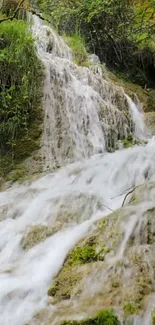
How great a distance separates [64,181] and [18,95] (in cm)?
173

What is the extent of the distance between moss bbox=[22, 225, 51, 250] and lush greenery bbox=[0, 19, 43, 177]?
2.05 m

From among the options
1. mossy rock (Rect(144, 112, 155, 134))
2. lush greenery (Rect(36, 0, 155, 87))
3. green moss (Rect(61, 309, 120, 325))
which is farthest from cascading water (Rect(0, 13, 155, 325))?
lush greenery (Rect(36, 0, 155, 87))

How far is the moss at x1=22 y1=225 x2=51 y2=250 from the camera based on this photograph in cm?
328

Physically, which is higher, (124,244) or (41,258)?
(124,244)

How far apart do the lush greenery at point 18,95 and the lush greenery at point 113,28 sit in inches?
143

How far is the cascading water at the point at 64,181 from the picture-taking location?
274 cm

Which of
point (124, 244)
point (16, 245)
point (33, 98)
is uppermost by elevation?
point (33, 98)

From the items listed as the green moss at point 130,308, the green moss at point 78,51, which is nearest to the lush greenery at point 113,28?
the green moss at point 78,51

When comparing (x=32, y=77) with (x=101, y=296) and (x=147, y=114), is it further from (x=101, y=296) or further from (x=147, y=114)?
(x=101, y=296)

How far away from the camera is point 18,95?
571 centimetres

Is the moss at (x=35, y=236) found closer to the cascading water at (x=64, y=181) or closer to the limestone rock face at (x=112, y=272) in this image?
Answer: the cascading water at (x=64, y=181)

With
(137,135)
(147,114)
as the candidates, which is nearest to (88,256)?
(137,135)

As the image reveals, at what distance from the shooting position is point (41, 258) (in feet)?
9.79

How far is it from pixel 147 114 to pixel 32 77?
8.47ft
